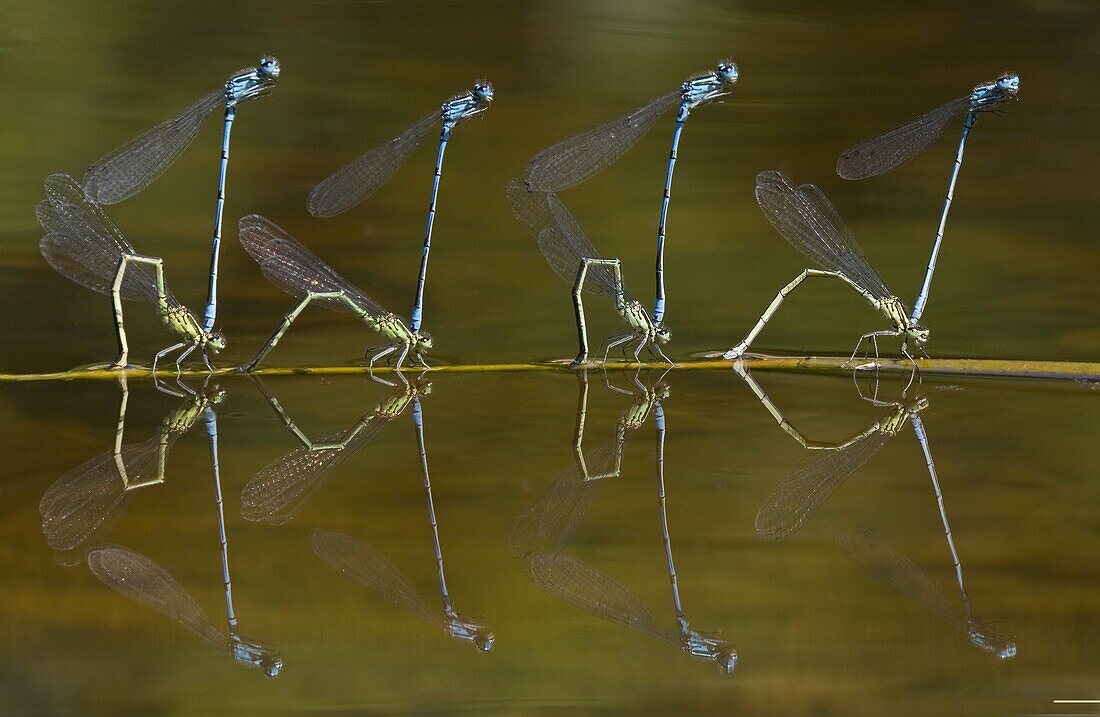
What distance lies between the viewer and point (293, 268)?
3934 millimetres

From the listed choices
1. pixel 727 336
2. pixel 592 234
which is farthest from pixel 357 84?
pixel 727 336

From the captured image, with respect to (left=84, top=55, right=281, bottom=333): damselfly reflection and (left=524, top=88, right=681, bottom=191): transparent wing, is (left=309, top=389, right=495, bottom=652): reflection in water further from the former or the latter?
(left=524, top=88, right=681, bottom=191): transparent wing

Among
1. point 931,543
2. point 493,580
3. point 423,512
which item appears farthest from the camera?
point 423,512

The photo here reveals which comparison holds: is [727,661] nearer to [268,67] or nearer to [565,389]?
[565,389]

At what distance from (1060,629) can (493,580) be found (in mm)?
790

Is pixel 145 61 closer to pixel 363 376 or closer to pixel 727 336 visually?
pixel 363 376

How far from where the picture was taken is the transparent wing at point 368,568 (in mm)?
1566

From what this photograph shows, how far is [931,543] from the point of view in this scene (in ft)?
6.11

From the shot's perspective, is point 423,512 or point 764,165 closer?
point 423,512

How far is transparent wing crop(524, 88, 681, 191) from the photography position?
396cm

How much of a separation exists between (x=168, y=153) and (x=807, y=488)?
264cm

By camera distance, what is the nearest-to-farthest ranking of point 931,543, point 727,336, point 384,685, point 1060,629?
point 384,685, point 1060,629, point 931,543, point 727,336

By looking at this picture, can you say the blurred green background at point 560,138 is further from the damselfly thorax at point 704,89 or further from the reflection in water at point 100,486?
the reflection in water at point 100,486

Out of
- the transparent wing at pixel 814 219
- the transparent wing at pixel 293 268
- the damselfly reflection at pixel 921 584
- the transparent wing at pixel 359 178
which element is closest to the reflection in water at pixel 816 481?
the damselfly reflection at pixel 921 584
